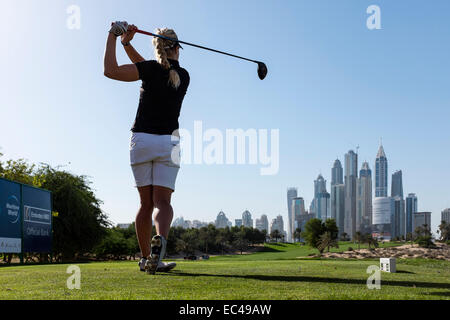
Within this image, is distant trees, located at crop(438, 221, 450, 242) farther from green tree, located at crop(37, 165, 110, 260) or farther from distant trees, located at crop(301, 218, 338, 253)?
green tree, located at crop(37, 165, 110, 260)

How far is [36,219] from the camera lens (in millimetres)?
22484

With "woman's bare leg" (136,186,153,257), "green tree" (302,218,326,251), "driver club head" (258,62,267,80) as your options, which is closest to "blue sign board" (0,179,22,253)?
"driver club head" (258,62,267,80)

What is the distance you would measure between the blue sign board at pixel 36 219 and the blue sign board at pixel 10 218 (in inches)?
28.1

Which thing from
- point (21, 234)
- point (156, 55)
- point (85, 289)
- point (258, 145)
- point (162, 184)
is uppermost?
point (156, 55)

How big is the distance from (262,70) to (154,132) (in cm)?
272

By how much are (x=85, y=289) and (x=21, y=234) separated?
62.0ft

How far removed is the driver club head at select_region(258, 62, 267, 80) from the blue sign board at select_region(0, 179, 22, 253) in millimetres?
14832

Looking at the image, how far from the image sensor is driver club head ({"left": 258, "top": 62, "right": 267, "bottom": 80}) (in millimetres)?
7441

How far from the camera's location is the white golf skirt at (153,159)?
546 centimetres

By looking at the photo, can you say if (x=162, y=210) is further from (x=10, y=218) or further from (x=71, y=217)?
(x=71, y=217)

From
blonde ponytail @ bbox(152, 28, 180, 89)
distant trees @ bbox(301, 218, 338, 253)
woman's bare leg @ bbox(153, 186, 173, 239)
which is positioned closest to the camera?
woman's bare leg @ bbox(153, 186, 173, 239)

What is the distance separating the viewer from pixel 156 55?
5.73 metres
